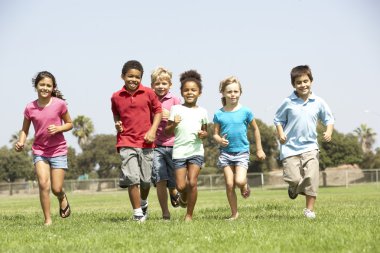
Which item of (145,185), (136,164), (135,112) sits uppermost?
(135,112)

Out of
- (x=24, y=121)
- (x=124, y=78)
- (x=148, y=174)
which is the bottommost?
(x=148, y=174)

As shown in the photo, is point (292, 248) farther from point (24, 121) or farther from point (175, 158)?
point (24, 121)

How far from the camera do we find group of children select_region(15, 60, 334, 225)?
8.54m

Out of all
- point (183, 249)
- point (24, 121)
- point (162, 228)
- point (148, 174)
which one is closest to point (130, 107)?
point (148, 174)

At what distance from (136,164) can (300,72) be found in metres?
2.85

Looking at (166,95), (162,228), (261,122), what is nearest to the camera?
(162,228)

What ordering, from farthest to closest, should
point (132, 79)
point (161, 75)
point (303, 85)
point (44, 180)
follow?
point (161, 75) → point (303, 85) → point (132, 79) → point (44, 180)

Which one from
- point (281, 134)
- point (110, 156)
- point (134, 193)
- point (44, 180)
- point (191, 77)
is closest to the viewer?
point (44, 180)

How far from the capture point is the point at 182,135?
863 centimetres

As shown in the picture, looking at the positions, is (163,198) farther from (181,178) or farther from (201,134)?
(201,134)

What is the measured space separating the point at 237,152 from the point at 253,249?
3.75 metres

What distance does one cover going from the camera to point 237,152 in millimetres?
8906

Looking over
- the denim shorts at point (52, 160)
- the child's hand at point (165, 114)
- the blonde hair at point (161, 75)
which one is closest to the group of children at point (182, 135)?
the denim shorts at point (52, 160)

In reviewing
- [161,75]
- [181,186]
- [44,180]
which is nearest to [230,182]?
[181,186]
